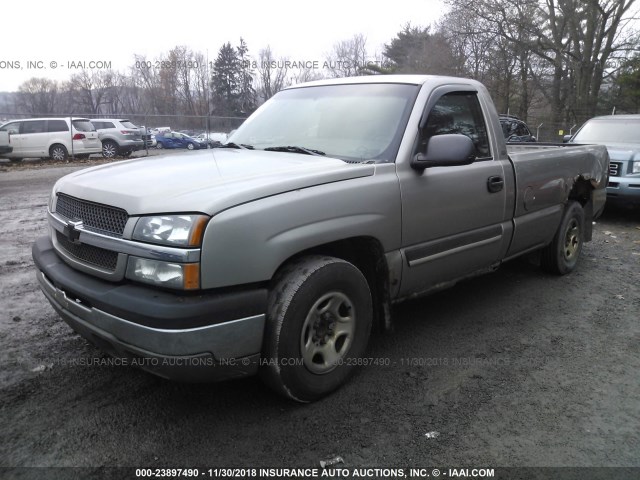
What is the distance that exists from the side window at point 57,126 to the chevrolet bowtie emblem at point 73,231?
747 inches

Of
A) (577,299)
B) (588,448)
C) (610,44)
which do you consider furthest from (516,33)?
(588,448)

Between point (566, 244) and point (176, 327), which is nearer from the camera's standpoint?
point (176, 327)

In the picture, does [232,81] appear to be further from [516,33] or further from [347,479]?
[347,479]

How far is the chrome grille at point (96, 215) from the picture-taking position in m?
2.52

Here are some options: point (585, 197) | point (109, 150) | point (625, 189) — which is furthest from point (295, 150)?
point (109, 150)

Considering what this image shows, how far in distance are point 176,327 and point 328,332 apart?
960 mm

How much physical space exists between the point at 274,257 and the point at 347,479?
1092mm

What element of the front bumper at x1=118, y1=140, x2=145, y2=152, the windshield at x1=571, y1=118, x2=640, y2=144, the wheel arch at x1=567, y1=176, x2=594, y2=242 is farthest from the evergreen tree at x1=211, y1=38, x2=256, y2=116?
the wheel arch at x1=567, y1=176, x2=594, y2=242

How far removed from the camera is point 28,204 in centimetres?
930

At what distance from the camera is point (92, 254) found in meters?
2.64

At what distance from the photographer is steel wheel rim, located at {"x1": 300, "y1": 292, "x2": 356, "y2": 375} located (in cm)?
274

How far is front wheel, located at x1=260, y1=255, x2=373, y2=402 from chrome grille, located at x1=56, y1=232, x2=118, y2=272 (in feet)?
2.69

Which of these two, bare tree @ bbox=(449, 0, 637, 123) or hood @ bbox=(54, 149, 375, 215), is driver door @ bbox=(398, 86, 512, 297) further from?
bare tree @ bbox=(449, 0, 637, 123)

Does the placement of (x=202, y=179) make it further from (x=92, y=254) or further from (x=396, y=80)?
(x=396, y=80)
